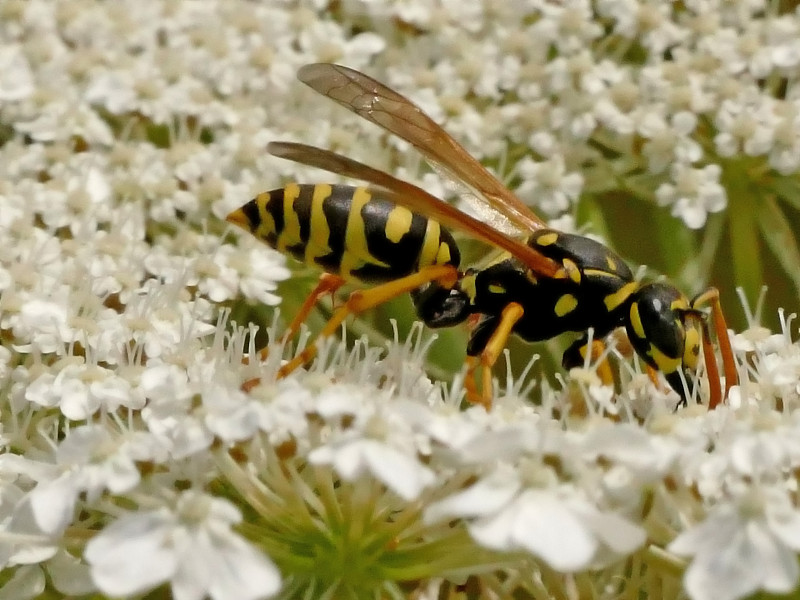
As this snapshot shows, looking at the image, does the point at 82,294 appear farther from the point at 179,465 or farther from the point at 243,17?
the point at 243,17

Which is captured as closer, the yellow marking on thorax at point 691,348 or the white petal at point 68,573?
the white petal at point 68,573

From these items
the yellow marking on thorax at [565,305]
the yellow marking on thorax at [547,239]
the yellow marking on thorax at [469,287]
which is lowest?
the yellow marking on thorax at [469,287]

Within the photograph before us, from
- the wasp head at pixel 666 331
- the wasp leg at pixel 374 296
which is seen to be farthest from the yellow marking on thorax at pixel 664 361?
the wasp leg at pixel 374 296

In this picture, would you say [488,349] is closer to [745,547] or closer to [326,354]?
[326,354]

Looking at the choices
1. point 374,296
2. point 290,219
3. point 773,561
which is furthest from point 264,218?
point 773,561

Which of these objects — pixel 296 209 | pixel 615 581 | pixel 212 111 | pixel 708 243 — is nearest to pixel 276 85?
pixel 212 111

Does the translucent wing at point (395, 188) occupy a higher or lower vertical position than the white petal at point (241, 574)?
higher

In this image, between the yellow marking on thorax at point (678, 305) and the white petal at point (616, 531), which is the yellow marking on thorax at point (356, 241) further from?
the white petal at point (616, 531)
